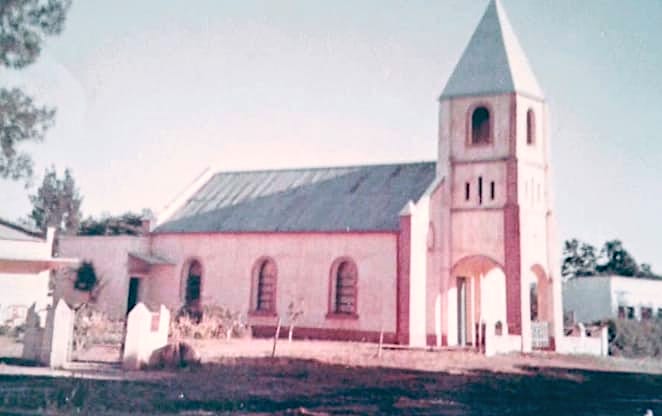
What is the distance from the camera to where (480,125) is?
92.6 feet

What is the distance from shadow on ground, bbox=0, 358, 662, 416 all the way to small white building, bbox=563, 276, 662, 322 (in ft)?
49.8

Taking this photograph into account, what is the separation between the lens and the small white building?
101 feet

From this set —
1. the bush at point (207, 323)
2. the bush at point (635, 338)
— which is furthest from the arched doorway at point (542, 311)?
the bush at point (207, 323)

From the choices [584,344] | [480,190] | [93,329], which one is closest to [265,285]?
[480,190]

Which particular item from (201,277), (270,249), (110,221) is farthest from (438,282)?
(110,221)

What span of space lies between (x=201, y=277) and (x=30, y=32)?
61.3 feet

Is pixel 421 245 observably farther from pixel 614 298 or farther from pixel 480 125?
pixel 614 298

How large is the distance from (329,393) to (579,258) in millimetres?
27177

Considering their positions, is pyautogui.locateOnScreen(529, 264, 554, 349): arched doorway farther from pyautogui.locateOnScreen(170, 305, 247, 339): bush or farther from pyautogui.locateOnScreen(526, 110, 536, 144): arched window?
pyautogui.locateOnScreen(170, 305, 247, 339): bush

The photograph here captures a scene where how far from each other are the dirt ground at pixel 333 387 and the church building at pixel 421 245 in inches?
264

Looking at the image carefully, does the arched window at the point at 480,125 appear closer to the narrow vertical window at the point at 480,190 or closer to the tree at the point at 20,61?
the narrow vertical window at the point at 480,190

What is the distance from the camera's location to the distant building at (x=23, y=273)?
58.3 feet

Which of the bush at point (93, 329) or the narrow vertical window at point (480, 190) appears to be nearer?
the bush at point (93, 329)

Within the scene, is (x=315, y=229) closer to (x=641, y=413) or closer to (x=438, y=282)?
(x=438, y=282)
